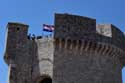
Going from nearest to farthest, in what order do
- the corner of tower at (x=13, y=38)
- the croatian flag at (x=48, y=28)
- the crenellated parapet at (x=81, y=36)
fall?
the crenellated parapet at (x=81, y=36), the corner of tower at (x=13, y=38), the croatian flag at (x=48, y=28)

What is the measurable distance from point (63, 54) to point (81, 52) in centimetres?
92

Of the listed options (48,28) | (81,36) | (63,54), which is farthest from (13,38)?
(81,36)

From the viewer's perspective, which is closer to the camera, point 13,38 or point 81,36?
point 81,36

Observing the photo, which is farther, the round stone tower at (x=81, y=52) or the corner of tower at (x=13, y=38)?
the corner of tower at (x=13, y=38)

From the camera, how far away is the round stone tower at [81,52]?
16.6 m

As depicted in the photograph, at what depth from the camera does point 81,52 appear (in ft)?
55.8

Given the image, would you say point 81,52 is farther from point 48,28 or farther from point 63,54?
point 48,28

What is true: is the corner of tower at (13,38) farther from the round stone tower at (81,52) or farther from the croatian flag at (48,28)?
the round stone tower at (81,52)

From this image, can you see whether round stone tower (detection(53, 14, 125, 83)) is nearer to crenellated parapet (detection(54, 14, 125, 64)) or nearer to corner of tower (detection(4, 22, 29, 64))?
crenellated parapet (detection(54, 14, 125, 64))

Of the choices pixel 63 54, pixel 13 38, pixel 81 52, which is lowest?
pixel 63 54

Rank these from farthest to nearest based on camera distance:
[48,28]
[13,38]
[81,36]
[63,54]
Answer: [48,28]
[13,38]
[81,36]
[63,54]

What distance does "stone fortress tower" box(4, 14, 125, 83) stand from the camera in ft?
54.4

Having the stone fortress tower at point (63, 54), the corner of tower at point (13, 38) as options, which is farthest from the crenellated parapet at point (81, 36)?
the corner of tower at point (13, 38)

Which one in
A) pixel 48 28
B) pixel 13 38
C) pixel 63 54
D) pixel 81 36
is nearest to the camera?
pixel 63 54
